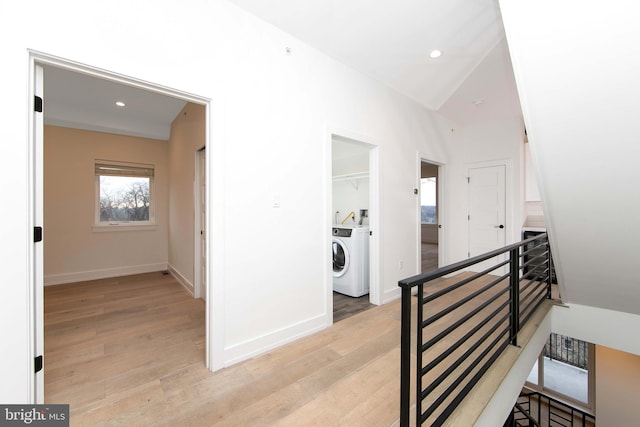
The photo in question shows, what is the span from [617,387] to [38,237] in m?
7.01

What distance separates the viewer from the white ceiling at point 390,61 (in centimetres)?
223

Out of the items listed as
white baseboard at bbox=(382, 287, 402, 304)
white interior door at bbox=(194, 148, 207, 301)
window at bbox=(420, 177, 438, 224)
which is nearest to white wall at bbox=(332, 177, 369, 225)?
white baseboard at bbox=(382, 287, 402, 304)

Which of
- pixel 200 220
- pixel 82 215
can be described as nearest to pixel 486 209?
pixel 200 220

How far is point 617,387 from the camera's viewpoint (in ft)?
12.6

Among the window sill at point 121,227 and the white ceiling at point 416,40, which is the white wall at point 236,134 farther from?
the window sill at point 121,227

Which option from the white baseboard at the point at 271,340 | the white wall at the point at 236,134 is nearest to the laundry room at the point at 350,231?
the white baseboard at the point at 271,340

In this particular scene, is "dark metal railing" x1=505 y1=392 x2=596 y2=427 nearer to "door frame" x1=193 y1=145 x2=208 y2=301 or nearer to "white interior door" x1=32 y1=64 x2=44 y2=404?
"door frame" x1=193 y1=145 x2=208 y2=301

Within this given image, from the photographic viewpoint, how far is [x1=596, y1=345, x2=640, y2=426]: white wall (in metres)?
3.66

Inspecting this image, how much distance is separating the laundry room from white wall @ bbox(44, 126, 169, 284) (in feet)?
11.9

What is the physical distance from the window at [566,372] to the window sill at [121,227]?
7.70 metres

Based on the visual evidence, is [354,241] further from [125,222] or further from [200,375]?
[125,222]

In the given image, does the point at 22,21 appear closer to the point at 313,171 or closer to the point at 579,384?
the point at 313,171

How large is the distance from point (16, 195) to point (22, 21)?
0.87 meters

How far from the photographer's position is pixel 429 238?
892 cm
